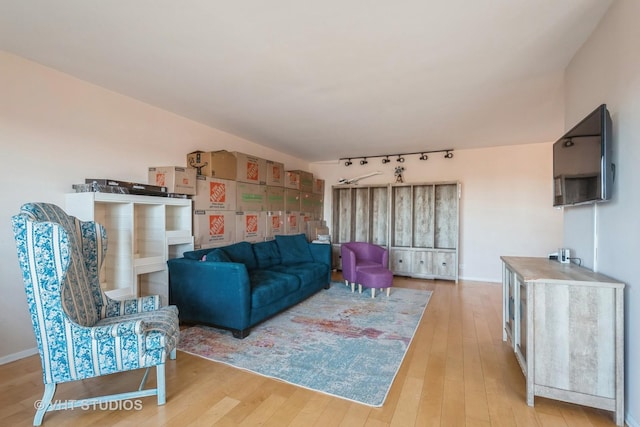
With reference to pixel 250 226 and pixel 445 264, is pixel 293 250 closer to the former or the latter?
pixel 250 226

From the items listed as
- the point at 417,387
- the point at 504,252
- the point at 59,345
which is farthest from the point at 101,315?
the point at 504,252

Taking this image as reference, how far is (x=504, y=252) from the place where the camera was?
5.18 m

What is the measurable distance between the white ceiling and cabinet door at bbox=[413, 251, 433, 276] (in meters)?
2.66

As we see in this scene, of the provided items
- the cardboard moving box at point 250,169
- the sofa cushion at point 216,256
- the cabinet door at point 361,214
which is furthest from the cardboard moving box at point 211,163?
the cabinet door at point 361,214

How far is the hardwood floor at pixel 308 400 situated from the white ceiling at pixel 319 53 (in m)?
2.45

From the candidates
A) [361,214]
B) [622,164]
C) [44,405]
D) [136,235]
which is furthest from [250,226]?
[622,164]

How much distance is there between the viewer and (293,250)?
4.65 metres

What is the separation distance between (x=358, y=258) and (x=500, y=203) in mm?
2809

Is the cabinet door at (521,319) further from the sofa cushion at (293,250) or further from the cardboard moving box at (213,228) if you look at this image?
the cardboard moving box at (213,228)

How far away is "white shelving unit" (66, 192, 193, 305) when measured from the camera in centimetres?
260

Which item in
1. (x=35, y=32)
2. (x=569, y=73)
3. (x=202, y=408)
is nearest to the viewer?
(x=202, y=408)

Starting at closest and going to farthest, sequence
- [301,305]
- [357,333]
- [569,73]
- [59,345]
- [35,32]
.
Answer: [59,345]
[35,32]
[569,73]
[357,333]
[301,305]

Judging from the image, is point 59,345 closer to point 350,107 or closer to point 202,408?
point 202,408

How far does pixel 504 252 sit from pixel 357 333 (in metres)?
3.78
